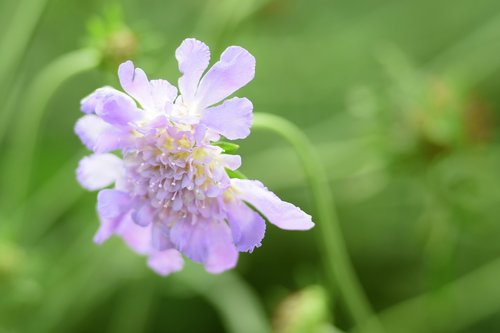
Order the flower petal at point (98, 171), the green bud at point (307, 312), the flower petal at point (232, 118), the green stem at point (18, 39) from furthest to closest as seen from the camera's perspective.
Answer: the green stem at point (18, 39) → the green bud at point (307, 312) → the flower petal at point (98, 171) → the flower petal at point (232, 118)

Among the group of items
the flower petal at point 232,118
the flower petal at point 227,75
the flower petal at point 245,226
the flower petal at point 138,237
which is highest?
the flower petal at point 227,75

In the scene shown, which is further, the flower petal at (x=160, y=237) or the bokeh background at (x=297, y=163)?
the bokeh background at (x=297, y=163)

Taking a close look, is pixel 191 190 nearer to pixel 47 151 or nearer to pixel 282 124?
pixel 282 124

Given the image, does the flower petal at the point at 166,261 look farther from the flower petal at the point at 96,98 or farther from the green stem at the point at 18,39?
the green stem at the point at 18,39

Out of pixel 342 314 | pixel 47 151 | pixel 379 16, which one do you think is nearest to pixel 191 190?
pixel 342 314

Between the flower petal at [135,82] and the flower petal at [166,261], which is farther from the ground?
the flower petal at [135,82]

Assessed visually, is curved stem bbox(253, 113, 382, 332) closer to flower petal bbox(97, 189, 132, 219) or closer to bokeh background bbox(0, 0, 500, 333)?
bokeh background bbox(0, 0, 500, 333)

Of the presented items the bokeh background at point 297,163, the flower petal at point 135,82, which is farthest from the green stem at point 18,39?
the flower petal at point 135,82

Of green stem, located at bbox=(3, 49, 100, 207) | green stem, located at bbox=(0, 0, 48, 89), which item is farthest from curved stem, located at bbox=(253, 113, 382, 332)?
green stem, located at bbox=(0, 0, 48, 89)
